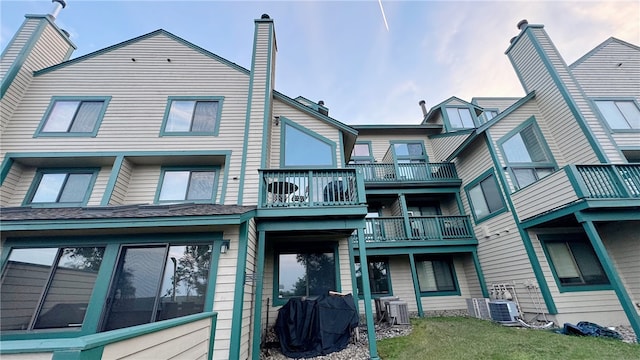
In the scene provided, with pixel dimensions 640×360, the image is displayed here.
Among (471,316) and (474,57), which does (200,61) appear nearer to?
(474,57)

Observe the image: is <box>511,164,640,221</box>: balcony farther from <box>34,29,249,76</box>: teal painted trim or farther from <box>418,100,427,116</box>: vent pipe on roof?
<box>34,29,249,76</box>: teal painted trim

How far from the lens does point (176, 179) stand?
6945 millimetres

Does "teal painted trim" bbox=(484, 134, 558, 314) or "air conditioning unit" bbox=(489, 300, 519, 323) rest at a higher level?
"teal painted trim" bbox=(484, 134, 558, 314)

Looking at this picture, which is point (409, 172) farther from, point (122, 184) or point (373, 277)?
point (122, 184)

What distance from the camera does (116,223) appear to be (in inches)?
186

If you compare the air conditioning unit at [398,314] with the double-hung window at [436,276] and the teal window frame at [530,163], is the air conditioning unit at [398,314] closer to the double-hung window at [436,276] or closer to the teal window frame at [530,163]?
the double-hung window at [436,276]

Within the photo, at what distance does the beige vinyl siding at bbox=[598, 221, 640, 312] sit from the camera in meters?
6.83

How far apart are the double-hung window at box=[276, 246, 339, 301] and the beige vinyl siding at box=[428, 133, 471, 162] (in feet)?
27.9

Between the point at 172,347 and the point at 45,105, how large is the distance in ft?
30.2

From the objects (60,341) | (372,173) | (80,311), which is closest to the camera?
(60,341)

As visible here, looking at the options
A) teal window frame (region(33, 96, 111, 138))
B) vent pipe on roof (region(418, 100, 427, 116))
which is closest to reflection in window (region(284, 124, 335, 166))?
teal window frame (region(33, 96, 111, 138))

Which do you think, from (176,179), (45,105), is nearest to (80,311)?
(176,179)

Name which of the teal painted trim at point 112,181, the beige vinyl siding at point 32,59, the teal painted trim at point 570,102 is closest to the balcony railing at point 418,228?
the teal painted trim at point 570,102

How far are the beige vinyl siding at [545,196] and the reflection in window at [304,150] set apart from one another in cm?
646
